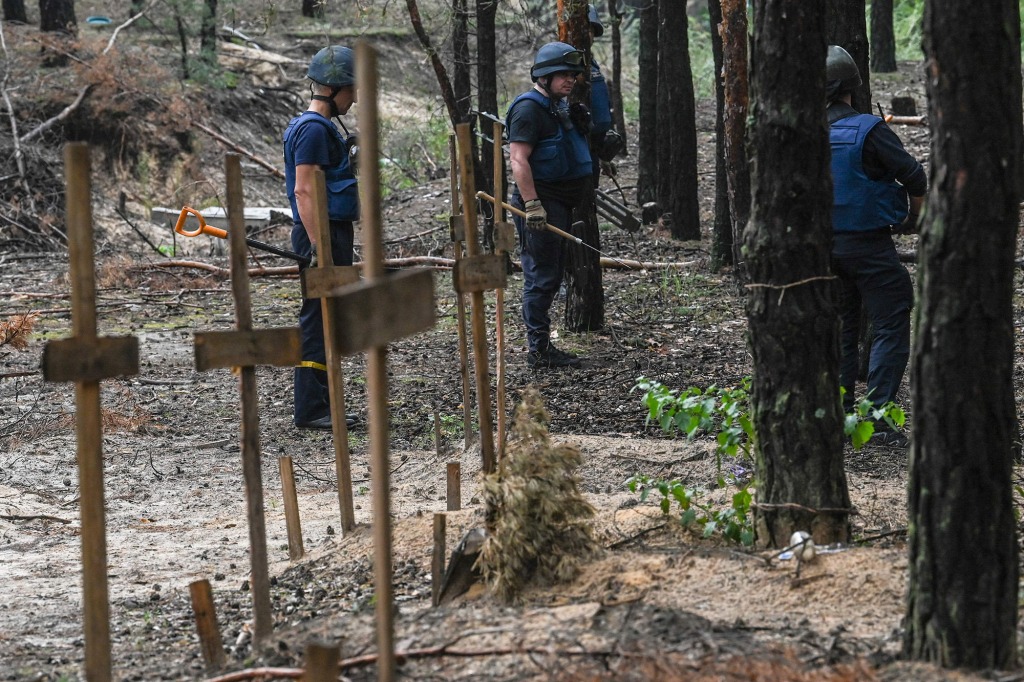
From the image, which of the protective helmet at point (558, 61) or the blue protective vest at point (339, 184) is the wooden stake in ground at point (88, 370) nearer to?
the blue protective vest at point (339, 184)

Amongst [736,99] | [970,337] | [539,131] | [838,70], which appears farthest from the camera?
[736,99]

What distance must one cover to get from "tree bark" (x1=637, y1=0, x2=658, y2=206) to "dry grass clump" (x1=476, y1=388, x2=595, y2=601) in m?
11.9

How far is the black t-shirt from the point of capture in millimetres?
8289

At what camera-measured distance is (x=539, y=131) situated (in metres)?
8.37

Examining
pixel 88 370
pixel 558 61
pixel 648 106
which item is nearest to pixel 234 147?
pixel 648 106

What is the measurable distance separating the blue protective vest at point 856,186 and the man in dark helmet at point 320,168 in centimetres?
282

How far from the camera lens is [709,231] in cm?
1495

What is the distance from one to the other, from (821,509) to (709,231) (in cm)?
1111

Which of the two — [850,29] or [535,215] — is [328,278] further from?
[850,29]

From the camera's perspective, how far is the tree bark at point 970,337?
9.69ft

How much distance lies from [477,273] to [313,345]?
8.76 feet

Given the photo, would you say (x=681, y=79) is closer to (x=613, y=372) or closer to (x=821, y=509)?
(x=613, y=372)

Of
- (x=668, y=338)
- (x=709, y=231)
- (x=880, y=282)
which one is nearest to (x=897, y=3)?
(x=709, y=231)

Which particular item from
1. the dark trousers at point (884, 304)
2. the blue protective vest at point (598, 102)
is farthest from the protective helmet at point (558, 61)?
the dark trousers at point (884, 304)
